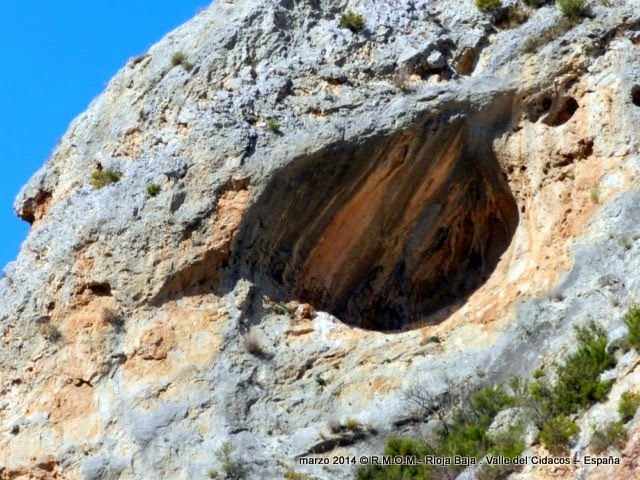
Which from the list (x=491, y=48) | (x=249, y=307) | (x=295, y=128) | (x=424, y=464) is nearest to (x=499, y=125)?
(x=491, y=48)

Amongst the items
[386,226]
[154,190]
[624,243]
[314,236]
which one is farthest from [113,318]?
[624,243]

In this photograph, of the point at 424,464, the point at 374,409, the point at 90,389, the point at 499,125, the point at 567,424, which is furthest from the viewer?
the point at 499,125

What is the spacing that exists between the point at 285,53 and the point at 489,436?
285 inches

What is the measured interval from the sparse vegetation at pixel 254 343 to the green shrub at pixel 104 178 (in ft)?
10.5

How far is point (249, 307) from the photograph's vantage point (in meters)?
16.5

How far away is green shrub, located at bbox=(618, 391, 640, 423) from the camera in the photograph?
41.2ft

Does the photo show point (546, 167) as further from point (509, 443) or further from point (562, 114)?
point (509, 443)

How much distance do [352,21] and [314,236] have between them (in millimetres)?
3580

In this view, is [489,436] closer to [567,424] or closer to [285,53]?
[567,424]

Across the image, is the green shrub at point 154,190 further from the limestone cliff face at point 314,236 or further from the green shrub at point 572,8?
the green shrub at point 572,8

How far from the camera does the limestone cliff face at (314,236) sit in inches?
602

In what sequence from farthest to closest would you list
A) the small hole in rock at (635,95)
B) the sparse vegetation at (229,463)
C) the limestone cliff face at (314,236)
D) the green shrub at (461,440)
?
the small hole in rock at (635,95), the limestone cliff face at (314,236), the sparse vegetation at (229,463), the green shrub at (461,440)

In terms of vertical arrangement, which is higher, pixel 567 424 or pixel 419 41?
pixel 419 41

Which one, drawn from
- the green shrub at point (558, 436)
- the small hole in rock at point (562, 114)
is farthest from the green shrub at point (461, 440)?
the small hole in rock at point (562, 114)
